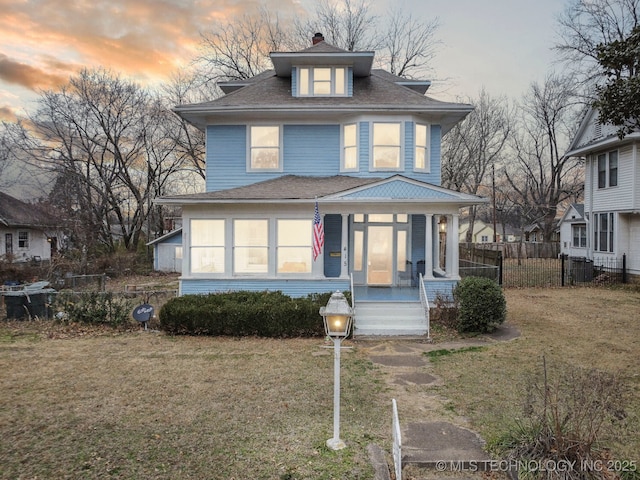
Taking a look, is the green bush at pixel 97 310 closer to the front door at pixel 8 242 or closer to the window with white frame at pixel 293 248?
the window with white frame at pixel 293 248

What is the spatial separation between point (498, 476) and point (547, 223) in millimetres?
42226

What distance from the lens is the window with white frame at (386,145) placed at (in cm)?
1400

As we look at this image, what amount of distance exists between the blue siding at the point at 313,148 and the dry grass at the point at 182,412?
286 inches

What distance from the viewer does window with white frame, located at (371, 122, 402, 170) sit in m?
14.0

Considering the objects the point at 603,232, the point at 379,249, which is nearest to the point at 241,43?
the point at 379,249

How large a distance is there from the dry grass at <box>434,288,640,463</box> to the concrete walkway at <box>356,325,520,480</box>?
0.25 m

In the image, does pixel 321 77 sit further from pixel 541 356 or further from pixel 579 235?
pixel 579 235

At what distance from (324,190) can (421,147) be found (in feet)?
13.6

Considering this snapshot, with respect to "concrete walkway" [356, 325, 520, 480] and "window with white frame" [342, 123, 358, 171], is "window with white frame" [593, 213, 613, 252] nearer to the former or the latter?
"window with white frame" [342, 123, 358, 171]

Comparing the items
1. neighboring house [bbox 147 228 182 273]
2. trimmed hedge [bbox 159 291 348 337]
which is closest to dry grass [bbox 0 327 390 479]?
trimmed hedge [bbox 159 291 348 337]

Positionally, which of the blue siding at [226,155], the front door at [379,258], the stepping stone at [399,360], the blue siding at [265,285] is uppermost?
the blue siding at [226,155]

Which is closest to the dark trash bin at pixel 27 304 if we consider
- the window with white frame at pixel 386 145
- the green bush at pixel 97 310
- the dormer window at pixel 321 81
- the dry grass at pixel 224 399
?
the green bush at pixel 97 310

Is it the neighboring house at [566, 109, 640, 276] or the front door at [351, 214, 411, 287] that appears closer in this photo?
the front door at [351, 214, 411, 287]

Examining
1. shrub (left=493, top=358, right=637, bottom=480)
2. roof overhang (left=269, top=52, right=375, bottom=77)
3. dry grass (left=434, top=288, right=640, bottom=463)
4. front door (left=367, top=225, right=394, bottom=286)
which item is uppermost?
roof overhang (left=269, top=52, right=375, bottom=77)
